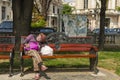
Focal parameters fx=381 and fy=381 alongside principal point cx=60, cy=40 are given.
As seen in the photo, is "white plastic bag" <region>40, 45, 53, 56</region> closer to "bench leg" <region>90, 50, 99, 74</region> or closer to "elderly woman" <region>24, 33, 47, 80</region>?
"elderly woman" <region>24, 33, 47, 80</region>

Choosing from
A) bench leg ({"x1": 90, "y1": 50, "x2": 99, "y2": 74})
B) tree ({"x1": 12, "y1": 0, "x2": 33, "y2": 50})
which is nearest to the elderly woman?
bench leg ({"x1": 90, "y1": 50, "x2": 99, "y2": 74})

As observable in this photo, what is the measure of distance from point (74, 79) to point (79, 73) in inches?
34.7

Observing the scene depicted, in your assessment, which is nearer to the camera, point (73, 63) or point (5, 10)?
point (73, 63)

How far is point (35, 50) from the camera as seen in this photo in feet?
33.4

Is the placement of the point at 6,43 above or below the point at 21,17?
below

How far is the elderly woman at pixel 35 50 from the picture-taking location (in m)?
9.91

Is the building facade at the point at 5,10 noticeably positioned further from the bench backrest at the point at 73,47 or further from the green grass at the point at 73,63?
the bench backrest at the point at 73,47

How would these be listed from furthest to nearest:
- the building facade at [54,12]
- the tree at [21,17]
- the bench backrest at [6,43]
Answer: the building facade at [54,12], the tree at [21,17], the bench backrest at [6,43]

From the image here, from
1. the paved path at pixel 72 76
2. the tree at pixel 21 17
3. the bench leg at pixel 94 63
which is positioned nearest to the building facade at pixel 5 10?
the tree at pixel 21 17

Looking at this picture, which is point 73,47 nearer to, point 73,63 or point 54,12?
point 73,63

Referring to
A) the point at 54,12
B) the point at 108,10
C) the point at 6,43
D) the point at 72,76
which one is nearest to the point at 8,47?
the point at 6,43

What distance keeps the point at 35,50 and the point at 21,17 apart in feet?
15.5

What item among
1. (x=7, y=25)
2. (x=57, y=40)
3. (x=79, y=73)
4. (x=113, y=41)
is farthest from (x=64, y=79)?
(x=7, y=25)

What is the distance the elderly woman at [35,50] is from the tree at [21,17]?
4058 mm
